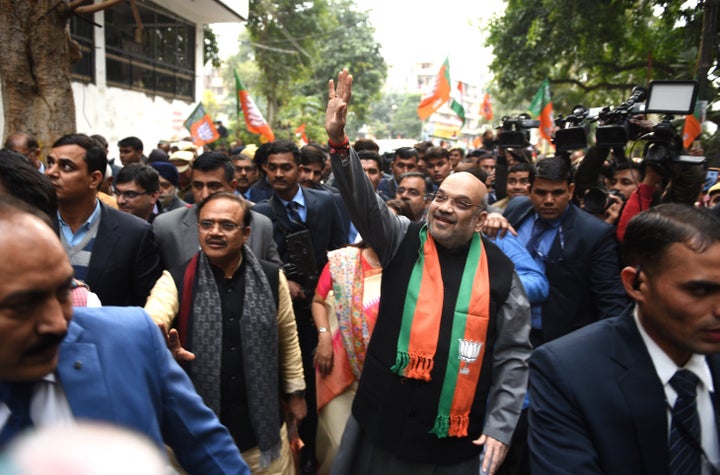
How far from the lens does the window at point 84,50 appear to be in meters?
11.6

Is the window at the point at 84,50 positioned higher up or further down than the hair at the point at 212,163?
higher up

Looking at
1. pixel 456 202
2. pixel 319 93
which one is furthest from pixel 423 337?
pixel 319 93

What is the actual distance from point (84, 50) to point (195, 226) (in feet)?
35.2

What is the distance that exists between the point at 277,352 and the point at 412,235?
33.4 inches

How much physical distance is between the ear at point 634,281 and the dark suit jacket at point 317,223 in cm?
269

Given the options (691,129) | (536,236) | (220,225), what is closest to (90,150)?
(220,225)

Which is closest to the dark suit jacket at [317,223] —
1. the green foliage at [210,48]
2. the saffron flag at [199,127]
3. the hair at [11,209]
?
the hair at [11,209]

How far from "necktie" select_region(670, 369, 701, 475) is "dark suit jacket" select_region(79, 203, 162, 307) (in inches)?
89.9

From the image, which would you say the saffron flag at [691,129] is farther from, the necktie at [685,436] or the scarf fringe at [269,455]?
the scarf fringe at [269,455]

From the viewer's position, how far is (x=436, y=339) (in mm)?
2465

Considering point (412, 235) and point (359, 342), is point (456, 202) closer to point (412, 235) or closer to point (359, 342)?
point (412, 235)

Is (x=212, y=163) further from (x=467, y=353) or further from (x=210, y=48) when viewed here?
(x=210, y=48)

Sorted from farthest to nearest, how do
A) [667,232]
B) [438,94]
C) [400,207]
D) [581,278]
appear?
[438,94]
[400,207]
[581,278]
[667,232]

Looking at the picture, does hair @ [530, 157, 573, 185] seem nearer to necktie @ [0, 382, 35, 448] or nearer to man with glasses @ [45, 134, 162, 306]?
man with glasses @ [45, 134, 162, 306]
